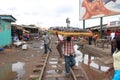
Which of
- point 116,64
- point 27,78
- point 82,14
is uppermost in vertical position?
point 82,14

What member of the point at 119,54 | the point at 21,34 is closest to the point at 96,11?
the point at 21,34

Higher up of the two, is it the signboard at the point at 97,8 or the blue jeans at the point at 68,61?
the signboard at the point at 97,8

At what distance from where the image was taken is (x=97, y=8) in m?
35.1

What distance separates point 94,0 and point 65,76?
1005 inches

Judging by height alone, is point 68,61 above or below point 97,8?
below

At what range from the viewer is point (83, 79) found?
11.1 meters

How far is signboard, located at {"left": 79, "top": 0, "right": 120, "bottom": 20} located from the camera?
31.5 meters

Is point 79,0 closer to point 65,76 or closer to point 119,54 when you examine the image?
point 65,76

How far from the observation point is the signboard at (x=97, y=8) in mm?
31483

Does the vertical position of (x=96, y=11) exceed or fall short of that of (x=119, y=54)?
it exceeds it

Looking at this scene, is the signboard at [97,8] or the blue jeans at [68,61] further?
the signboard at [97,8]

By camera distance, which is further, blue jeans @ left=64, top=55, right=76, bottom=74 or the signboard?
the signboard

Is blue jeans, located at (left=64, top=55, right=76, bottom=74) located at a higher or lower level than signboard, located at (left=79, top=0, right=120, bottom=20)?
lower

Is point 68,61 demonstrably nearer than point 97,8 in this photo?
Yes
